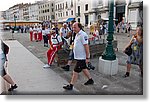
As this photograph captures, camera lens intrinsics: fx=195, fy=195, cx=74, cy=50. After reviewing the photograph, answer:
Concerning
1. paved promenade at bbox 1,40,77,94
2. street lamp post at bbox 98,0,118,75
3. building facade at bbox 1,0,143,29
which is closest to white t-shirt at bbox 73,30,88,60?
paved promenade at bbox 1,40,77,94

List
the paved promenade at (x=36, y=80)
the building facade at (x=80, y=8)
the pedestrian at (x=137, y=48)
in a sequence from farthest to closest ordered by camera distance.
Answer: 1. the building facade at (x=80, y=8)
2. the pedestrian at (x=137, y=48)
3. the paved promenade at (x=36, y=80)

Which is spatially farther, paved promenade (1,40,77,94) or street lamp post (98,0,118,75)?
street lamp post (98,0,118,75)

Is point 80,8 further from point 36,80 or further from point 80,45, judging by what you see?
point 80,45

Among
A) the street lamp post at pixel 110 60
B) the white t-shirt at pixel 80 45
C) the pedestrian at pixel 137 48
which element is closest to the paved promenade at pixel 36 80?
the white t-shirt at pixel 80 45

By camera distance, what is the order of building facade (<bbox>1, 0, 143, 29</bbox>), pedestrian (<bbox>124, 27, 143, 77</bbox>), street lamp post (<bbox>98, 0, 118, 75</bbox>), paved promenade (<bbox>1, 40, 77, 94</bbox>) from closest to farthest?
paved promenade (<bbox>1, 40, 77, 94</bbox>) → pedestrian (<bbox>124, 27, 143, 77</bbox>) → street lamp post (<bbox>98, 0, 118, 75</bbox>) → building facade (<bbox>1, 0, 143, 29</bbox>)

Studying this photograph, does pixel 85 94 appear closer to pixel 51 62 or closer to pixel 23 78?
pixel 23 78

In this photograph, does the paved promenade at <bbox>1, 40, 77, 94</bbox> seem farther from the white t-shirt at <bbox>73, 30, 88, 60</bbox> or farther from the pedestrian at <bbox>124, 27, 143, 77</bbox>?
the pedestrian at <bbox>124, 27, 143, 77</bbox>

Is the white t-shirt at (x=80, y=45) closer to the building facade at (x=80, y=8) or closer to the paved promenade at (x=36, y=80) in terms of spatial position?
the paved promenade at (x=36, y=80)

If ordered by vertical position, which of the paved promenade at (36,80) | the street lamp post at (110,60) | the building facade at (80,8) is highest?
the building facade at (80,8)

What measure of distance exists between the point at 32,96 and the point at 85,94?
1029mm

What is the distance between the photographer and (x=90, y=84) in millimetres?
4281

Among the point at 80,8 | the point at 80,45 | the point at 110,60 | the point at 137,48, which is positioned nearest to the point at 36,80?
the point at 80,45

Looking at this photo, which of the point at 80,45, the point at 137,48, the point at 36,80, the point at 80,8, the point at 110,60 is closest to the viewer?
the point at 80,45

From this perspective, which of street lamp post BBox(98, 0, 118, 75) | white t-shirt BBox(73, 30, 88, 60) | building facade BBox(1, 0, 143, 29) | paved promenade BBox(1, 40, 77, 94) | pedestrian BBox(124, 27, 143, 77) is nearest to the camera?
white t-shirt BBox(73, 30, 88, 60)
